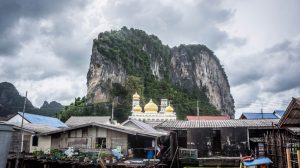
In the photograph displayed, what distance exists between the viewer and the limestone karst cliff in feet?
252

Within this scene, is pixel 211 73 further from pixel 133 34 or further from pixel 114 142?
pixel 114 142

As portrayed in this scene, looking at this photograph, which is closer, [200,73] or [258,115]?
[258,115]

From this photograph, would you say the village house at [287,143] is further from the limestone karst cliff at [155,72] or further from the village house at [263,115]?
the limestone karst cliff at [155,72]

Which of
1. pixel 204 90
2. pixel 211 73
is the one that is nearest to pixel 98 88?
pixel 204 90

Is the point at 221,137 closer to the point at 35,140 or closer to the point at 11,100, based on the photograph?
the point at 35,140

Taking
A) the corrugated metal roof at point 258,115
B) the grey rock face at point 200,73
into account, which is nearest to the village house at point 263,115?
the corrugated metal roof at point 258,115

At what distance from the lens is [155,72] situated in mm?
104625

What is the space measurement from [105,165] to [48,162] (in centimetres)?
433

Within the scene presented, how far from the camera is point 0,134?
4.39 metres

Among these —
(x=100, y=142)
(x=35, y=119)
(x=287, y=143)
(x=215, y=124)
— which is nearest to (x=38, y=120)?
(x=35, y=119)

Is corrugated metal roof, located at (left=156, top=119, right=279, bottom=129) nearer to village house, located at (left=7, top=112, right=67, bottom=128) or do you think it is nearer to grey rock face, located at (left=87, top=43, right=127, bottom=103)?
village house, located at (left=7, top=112, right=67, bottom=128)

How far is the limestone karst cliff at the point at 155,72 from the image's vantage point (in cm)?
7669

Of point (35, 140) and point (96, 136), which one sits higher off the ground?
point (96, 136)

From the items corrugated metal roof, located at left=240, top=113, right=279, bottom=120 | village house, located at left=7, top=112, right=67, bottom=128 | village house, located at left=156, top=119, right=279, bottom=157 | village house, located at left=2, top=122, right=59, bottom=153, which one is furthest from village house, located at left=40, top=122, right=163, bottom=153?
corrugated metal roof, located at left=240, top=113, right=279, bottom=120
